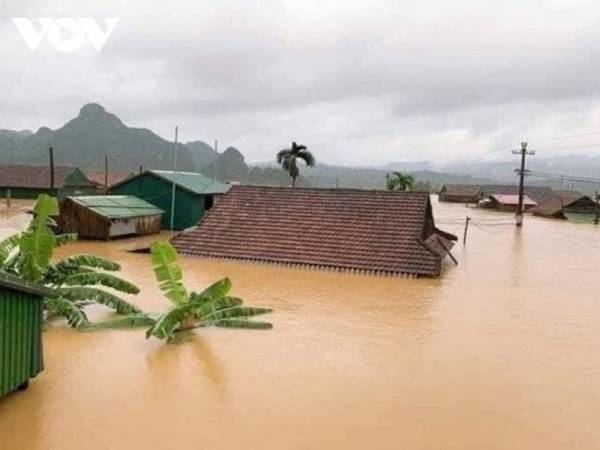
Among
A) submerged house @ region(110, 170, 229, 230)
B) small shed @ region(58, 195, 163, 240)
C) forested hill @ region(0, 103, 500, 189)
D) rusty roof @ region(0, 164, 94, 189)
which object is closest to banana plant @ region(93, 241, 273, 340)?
small shed @ region(58, 195, 163, 240)

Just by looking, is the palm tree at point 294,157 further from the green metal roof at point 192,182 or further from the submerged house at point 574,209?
the submerged house at point 574,209

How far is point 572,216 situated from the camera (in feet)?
162

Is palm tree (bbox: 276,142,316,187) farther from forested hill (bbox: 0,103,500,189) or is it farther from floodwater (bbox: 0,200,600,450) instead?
forested hill (bbox: 0,103,500,189)

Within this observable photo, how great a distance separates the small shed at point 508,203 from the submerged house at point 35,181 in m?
44.6

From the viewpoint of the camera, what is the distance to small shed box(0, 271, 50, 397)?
7230mm

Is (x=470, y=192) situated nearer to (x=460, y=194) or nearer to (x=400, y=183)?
(x=460, y=194)

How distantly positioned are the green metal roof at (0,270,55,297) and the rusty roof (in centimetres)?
4647

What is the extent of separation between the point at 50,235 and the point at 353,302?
7.61 m

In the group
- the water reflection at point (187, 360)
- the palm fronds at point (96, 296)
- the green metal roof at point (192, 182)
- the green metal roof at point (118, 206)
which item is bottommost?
the water reflection at point (187, 360)

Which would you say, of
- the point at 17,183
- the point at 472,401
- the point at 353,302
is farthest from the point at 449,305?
the point at 17,183

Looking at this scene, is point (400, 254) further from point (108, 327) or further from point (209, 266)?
point (108, 327)

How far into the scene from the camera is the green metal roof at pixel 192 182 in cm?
2989

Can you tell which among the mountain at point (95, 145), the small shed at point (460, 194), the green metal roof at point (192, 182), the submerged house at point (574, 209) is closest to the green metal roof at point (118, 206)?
the green metal roof at point (192, 182)

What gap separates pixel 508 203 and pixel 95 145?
9995 centimetres
